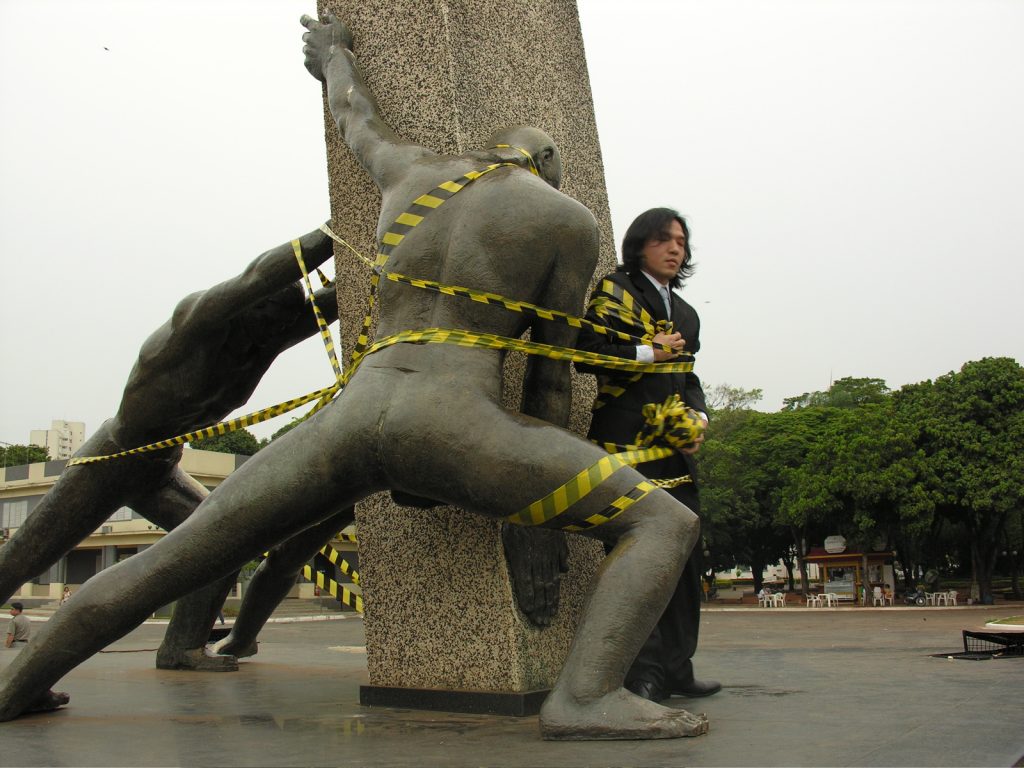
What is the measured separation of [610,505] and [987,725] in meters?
1.30

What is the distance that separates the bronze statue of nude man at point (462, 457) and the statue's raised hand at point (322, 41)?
85 centimetres

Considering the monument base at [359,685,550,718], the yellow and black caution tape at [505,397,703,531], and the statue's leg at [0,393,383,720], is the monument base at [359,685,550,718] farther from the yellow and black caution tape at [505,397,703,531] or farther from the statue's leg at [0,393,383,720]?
the statue's leg at [0,393,383,720]

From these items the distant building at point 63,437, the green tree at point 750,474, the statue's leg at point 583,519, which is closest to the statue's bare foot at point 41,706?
the statue's leg at point 583,519

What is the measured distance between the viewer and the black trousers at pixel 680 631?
13.6 ft

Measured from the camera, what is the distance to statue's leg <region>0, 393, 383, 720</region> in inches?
133

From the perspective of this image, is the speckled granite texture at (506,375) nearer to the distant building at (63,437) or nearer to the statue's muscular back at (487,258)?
the statue's muscular back at (487,258)

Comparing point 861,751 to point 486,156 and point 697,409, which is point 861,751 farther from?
point 486,156

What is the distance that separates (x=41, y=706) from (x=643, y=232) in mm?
3101

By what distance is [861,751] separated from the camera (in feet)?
8.89

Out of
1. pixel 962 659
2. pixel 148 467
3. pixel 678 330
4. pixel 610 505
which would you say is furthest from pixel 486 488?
pixel 962 659

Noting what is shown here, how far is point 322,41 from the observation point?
180 inches

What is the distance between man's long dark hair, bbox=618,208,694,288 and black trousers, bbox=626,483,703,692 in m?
1.00

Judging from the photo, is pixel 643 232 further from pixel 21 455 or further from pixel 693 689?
pixel 21 455

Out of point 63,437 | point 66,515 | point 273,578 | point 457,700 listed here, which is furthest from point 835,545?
point 63,437
